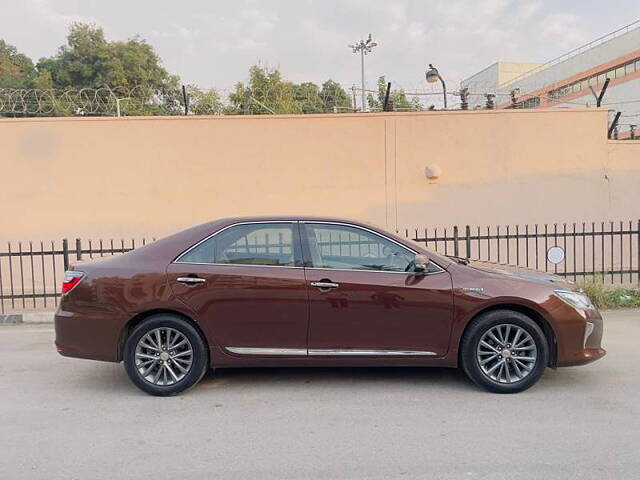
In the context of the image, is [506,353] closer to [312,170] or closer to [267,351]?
[267,351]

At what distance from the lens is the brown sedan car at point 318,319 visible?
4801 millimetres

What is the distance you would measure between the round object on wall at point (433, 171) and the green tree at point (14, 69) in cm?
3044

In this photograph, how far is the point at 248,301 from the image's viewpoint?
4.83m

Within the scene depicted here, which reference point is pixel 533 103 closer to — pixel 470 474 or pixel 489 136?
pixel 489 136

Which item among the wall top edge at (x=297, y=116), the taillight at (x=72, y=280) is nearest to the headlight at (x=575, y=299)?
the taillight at (x=72, y=280)

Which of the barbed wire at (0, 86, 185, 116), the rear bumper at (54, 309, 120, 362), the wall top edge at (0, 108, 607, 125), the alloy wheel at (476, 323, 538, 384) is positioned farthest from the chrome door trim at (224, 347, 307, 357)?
the barbed wire at (0, 86, 185, 116)

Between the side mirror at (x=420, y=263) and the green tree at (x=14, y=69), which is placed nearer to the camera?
the side mirror at (x=420, y=263)

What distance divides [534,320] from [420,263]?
117cm

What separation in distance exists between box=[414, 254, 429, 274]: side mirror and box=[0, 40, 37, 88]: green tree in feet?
115

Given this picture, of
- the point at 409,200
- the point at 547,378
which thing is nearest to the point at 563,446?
the point at 547,378

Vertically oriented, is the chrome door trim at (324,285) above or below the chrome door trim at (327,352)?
above

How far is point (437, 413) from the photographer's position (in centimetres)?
442

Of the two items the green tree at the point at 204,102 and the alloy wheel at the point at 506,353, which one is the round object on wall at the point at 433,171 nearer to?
the green tree at the point at 204,102

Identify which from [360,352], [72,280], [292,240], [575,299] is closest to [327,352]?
[360,352]
